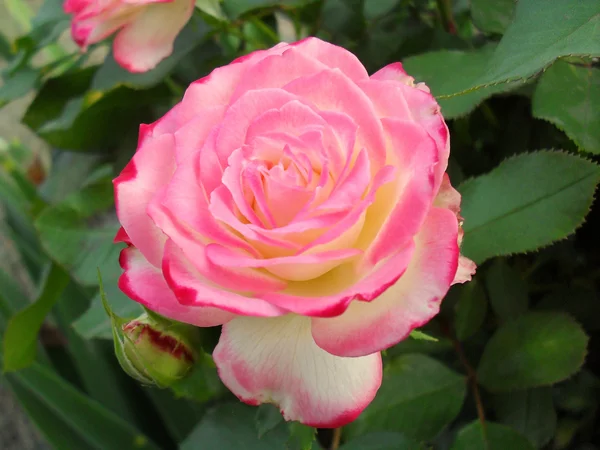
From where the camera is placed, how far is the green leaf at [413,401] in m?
0.31

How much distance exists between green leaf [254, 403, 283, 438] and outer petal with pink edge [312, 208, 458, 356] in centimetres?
9

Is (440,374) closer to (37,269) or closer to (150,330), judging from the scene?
(150,330)

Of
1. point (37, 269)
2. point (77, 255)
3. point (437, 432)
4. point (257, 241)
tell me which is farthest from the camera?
point (37, 269)

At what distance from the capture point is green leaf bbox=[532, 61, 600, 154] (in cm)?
27

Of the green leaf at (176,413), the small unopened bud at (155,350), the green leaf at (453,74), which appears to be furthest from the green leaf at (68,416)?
the green leaf at (453,74)

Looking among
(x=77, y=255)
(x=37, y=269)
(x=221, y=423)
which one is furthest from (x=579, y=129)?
(x=37, y=269)

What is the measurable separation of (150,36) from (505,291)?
27 cm

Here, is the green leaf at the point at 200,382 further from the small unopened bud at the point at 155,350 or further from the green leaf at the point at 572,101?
the green leaf at the point at 572,101

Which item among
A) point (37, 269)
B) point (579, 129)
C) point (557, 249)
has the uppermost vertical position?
point (579, 129)

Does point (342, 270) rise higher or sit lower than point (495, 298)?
higher

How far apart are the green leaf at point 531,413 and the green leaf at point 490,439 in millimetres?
39

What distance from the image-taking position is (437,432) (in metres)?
0.32

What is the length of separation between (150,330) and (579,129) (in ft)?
0.74

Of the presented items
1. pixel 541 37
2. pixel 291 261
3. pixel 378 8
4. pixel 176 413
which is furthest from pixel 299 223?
pixel 176 413
